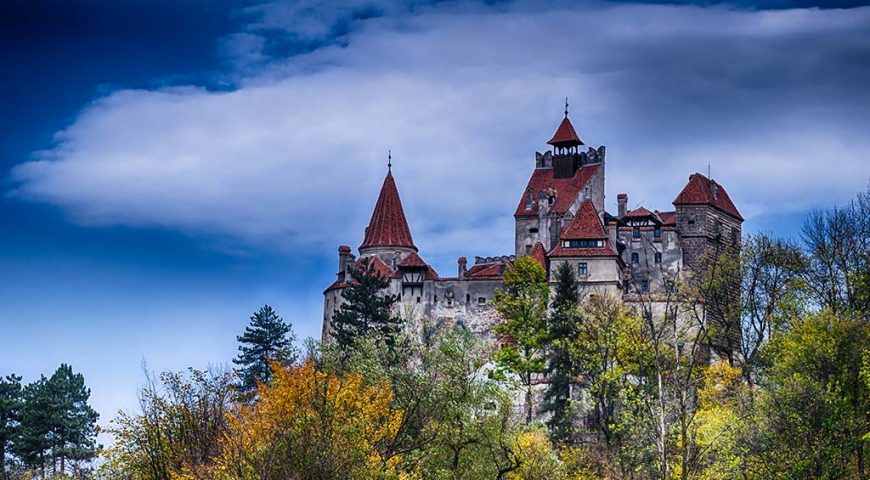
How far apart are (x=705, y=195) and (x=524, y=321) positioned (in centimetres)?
2184

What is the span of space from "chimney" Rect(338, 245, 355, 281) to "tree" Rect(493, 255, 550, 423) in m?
15.3

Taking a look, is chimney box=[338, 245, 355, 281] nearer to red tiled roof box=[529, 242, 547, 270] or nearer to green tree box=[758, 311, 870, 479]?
red tiled roof box=[529, 242, 547, 270]

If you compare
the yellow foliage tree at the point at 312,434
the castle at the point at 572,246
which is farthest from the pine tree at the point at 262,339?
the yellow foliage tree at the point at 312,434

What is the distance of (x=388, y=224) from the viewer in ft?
364

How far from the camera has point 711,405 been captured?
65500mm

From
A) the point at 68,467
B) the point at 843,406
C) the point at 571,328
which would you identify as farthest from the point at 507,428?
the point at 68,467

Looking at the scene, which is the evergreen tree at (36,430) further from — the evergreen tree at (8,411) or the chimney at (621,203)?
the chimney at (621,203)

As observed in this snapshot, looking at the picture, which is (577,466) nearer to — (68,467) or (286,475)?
(286,475)

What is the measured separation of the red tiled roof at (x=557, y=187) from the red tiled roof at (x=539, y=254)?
3853mm

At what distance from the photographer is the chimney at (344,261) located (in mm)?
107688

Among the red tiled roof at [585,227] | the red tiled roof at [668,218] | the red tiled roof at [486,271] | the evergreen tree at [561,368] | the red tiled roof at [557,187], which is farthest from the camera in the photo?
the red tiled roof at [557,187]

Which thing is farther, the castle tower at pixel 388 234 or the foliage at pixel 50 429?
the castle tower at pixel 388 234

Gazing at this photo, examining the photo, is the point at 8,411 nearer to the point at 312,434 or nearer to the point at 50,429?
the point at 50,429

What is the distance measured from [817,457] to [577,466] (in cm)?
1432
